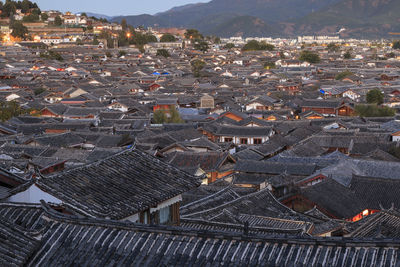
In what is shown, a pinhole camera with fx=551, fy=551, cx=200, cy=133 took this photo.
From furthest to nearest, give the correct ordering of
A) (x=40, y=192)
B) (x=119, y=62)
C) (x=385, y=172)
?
(x=119, y=62)
(x=385, y=172)
(x=40, y=192)

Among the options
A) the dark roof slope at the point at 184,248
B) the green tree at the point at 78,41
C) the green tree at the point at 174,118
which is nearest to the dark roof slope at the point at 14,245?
the dark roof slope at the point at 184,248

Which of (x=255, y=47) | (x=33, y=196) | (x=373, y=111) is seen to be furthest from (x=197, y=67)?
(x=33, y=196)

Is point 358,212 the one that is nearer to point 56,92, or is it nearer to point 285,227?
point 285,227

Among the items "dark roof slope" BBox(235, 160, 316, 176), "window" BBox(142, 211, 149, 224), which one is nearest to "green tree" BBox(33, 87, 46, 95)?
"dark roof slope" BBox(235, 160, 316, 176)

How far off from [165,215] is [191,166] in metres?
16.2

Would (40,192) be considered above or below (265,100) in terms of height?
above

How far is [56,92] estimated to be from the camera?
180 ft

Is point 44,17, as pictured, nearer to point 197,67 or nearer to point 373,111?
point 197,67

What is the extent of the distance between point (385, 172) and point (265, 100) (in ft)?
88.6

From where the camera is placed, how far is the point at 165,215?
32.4 feet

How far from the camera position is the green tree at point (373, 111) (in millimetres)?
43406

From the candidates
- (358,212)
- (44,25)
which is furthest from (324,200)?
(44,25)

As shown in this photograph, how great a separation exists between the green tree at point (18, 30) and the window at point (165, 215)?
95.0 metres

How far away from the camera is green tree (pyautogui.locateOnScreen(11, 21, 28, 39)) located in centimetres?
9750
